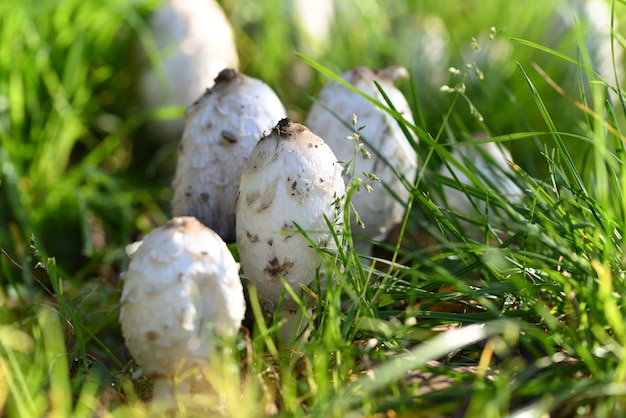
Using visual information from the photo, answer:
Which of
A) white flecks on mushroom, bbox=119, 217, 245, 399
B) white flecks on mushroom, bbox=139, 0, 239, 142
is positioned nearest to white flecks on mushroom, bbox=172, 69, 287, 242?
white flecks on mushroom, bbox=119, 217, 245, 399

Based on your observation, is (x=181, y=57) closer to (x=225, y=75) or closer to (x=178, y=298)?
(x=225, y=75)

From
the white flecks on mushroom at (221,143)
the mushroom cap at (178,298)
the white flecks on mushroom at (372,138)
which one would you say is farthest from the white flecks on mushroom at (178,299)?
the white flecks on mushroom at (372,138)

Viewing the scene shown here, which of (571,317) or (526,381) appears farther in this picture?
(571,317)

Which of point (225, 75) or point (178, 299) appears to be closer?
point (178, 299)

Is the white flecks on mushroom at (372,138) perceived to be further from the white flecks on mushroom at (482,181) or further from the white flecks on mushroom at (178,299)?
the white flecks on mushroom at (178,299)

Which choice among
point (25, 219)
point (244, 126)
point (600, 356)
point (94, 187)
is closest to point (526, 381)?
point (600, 356)

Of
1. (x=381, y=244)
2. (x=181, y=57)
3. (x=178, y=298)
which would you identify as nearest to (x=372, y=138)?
(x=381, y=244)

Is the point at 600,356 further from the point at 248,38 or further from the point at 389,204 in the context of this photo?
the point at 248,38

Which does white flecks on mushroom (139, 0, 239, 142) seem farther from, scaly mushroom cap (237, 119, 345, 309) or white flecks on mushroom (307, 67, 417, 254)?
scaly mushroom cap (237, 119, 345, 309)
